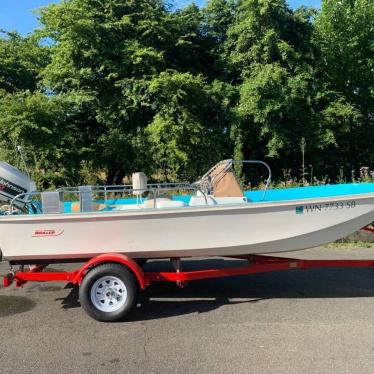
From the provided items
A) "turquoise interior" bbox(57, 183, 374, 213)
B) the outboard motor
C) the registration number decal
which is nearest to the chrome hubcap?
"turquoise interior" bbox(57, 183, 374, 213)

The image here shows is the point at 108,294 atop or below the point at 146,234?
below

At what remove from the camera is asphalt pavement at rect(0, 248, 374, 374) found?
4.30 m

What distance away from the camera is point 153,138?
15.6 meters

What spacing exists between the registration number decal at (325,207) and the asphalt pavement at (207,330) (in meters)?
1.14

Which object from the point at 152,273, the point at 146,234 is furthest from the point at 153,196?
the point at 152,273

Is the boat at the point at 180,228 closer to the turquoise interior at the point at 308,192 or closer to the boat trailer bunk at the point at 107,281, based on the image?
the boat trailer bunk at the point at 107,281

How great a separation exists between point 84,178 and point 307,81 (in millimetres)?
8039

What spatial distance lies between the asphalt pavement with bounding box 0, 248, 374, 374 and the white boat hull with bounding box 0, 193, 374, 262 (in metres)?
0.71

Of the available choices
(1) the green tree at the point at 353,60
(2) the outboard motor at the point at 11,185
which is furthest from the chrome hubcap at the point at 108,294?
(1) the green tree at the point at 353,60

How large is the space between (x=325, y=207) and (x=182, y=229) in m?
1.60

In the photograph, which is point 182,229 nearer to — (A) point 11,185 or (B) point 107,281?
(B) point 107,281

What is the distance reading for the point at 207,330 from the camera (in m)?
5.13

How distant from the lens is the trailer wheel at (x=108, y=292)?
5371 mm

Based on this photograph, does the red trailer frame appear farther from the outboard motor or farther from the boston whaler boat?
the outboard motor
